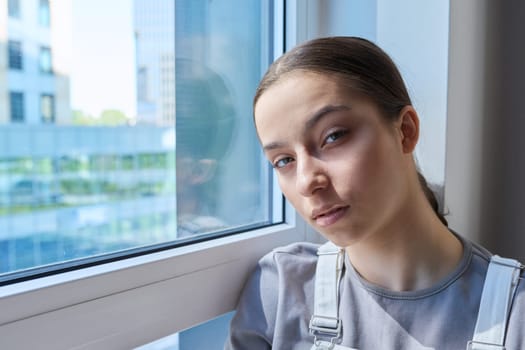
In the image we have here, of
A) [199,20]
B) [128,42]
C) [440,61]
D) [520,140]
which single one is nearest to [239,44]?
[199,20]

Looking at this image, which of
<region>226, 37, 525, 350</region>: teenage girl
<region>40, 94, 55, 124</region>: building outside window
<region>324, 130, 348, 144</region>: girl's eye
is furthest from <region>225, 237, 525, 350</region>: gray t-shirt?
<region>40, 94, 55, 124</region>: building outside window

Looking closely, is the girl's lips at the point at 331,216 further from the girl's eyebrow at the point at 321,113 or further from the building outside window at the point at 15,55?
the building outside window at the point at 15,55

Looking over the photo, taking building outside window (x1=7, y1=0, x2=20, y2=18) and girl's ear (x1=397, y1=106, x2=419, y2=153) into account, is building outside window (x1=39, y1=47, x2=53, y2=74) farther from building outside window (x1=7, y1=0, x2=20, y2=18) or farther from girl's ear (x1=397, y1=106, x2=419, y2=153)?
girl's ear (x1=397, y1=106, x2=419, y2=153)

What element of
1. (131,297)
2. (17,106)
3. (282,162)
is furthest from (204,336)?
(17,106)

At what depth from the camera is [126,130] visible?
61 cm

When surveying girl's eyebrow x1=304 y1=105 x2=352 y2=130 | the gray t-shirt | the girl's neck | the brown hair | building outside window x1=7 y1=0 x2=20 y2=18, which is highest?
building outside window x1=7 y1=0 x2=20 y2=18

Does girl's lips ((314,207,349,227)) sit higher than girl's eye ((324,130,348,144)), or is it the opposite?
girl's eye ((324,130,348,144))

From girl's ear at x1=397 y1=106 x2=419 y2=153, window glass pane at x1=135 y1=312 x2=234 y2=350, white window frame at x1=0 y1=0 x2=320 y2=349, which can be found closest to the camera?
white window frame at x1=0 y1=0 x2=320 y2=349

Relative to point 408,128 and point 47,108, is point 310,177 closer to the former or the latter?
point 408,128

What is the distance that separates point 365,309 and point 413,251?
0.10 m

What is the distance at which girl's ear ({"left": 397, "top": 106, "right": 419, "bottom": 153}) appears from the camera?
1.87 feet

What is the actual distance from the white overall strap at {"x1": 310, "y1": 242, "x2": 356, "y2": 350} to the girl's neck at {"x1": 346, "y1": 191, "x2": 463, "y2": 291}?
0.06 metres

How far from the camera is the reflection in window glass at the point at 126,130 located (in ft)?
1.68

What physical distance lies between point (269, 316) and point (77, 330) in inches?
10.3
